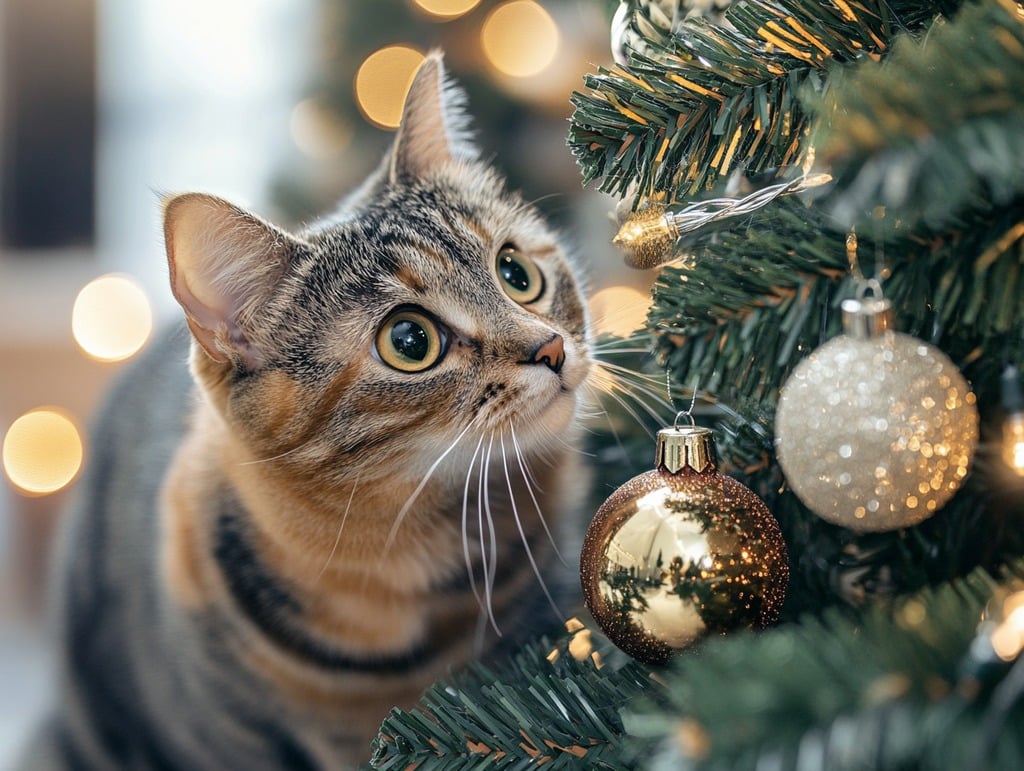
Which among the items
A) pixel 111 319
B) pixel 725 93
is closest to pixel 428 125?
pixel 725 93

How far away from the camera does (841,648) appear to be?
0.28 meters

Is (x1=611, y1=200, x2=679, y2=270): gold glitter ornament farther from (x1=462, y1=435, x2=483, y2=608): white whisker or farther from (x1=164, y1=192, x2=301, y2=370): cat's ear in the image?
(x1=164, y1=192, x2=301, y2=370): cat's ear

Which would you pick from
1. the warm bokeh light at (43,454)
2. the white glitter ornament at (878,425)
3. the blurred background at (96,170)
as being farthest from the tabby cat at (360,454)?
the warm bokeh light at (43,454)

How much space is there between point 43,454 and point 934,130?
1.71 metres

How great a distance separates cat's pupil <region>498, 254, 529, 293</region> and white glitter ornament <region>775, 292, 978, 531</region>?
365mm

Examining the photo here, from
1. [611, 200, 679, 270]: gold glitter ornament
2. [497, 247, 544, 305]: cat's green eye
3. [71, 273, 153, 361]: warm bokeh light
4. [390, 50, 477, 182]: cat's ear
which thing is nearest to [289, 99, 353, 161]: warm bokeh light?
[71, 273, 153, 361]: warm bokeh light

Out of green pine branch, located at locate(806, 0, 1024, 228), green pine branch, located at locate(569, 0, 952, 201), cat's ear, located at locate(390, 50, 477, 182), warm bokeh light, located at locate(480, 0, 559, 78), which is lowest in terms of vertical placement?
green pine branch, located at locate(806, 0, 1024, 228)

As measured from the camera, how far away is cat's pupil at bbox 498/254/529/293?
0.72 meters

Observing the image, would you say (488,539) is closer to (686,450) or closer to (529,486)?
(529,486)

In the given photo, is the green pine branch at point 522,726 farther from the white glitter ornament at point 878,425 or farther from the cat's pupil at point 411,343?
the cat's pupil at point 411,343

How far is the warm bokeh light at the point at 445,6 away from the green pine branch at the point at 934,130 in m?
1.12

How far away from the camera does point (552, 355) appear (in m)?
0.62

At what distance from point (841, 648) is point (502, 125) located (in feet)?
4.04

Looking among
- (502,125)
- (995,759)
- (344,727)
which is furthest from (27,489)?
(995,759)
